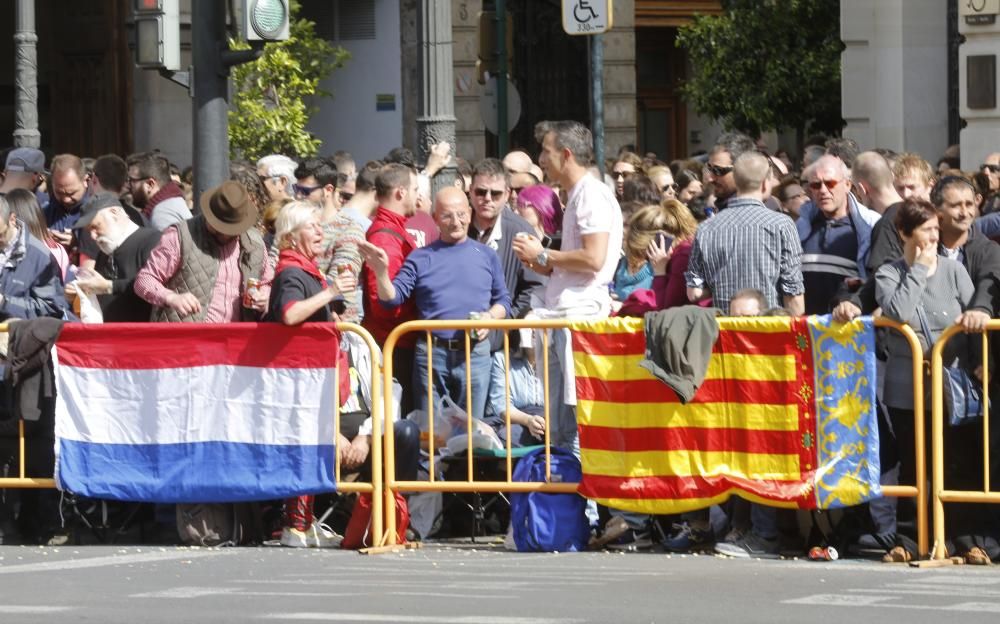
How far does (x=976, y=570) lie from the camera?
33.2 ft

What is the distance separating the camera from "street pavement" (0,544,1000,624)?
8.51 meters

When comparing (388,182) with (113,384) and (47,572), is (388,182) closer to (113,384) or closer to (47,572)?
(113,384)

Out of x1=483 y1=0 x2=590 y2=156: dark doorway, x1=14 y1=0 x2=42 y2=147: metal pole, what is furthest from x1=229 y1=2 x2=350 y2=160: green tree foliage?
x1=483 y1=0 x2=590 y2=156: dark doorway

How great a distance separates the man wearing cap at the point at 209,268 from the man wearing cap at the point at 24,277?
2.38 feet

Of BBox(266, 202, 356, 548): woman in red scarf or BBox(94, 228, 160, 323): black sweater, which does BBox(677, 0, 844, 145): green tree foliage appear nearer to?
BBox(94, 228, 160, 323): black sweater

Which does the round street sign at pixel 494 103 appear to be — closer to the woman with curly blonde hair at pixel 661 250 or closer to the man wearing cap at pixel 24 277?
the woman with curly blonde hair at pixel 661 250

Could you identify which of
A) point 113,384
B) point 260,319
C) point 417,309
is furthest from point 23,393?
point 417,309

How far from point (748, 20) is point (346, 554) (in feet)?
78.9

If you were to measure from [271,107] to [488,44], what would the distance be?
5357 mm

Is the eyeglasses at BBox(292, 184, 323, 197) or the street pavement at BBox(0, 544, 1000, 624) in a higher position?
the eyeglasses at BBox(292, 184, 323, 197)

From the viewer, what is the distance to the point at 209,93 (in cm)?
1327

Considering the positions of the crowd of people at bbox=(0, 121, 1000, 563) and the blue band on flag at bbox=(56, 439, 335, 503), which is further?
the blue band on flag at bbox=(56, 439, 335, 503)

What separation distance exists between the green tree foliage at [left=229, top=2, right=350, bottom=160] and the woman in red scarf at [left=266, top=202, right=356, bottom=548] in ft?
37.6

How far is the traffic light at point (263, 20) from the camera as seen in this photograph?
1307 centimetres
